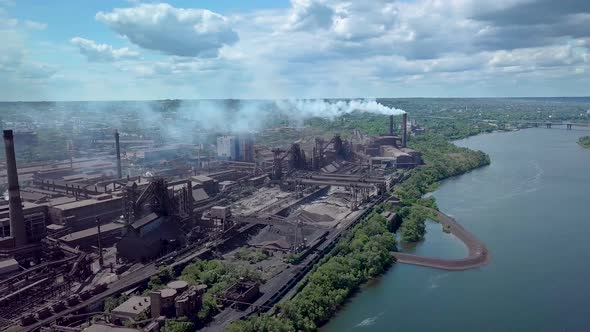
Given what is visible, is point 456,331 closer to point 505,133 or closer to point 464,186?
point 464,186

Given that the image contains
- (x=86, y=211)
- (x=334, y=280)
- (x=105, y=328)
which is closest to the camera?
(x=105, y=328)

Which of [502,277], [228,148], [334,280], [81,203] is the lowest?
[502,277]

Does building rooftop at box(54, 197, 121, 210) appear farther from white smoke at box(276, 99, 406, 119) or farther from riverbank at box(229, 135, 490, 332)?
white smoke at box(276, 99, 406, 119)

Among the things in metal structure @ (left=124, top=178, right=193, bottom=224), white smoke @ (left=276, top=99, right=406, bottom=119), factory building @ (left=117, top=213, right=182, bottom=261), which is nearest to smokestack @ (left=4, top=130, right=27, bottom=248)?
metal structure @ (left=124, top=178, right=193, bottom=224)

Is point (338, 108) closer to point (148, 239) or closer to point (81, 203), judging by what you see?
point (81, 203)

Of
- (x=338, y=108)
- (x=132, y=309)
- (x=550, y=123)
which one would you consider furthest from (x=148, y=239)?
(x=550, y=123)

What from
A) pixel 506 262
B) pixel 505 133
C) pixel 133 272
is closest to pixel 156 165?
pixel 133 272

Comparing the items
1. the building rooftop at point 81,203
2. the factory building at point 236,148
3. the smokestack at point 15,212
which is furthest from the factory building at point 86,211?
the factory building at point 236,148

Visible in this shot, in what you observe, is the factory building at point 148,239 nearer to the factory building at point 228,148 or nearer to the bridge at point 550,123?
the factory building at point 228,148
